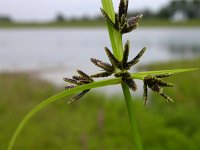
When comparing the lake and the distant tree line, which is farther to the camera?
the distant tree line

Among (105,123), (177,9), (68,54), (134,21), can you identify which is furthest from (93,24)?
(134,21)

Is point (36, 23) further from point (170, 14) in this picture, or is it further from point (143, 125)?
point (143, 125)

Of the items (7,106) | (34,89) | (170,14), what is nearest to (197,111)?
(7,106)

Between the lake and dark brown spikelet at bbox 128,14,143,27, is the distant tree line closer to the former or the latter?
the lake

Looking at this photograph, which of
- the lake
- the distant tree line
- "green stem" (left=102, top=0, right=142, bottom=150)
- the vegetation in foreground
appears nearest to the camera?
"green stem" (left=102, top=0, right=142, bottom=150)

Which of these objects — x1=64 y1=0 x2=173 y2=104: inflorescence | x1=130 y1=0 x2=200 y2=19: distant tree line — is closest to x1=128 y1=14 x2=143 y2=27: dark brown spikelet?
x1=64 y1=0 x2=173 y2=104: inflorescence

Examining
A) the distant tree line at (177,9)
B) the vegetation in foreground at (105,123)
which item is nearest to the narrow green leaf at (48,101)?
the vegetation in foreground at (105,123)

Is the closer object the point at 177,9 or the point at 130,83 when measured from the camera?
the point at 130,83

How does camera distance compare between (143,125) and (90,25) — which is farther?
(90,25)

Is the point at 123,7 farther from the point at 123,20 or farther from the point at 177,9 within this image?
the point at 177,9
